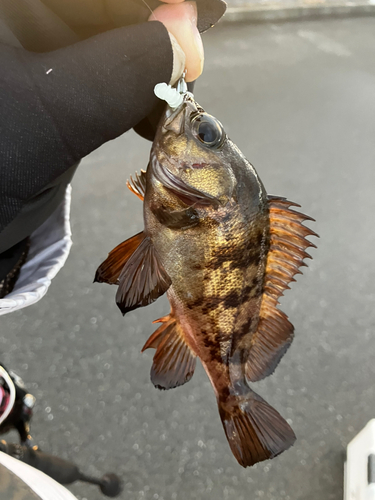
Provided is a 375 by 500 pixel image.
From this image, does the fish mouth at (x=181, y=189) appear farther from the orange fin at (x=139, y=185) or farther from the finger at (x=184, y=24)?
the finger at (x=184, y=24)

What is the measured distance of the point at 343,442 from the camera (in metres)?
1.26

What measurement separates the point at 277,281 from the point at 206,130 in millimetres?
287

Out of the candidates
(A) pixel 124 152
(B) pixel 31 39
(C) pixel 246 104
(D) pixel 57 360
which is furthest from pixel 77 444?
(C) pixel 246 104

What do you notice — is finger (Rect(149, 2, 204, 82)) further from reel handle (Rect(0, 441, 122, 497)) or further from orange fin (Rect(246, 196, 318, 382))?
reel handle (Rect(0, 441, 122, 497))

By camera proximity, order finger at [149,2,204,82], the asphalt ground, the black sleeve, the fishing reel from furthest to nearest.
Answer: the asphalt ground
the fishing reel
finger at [149,2,204,82]
the black sleeve

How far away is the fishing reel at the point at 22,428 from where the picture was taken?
0.76 metres

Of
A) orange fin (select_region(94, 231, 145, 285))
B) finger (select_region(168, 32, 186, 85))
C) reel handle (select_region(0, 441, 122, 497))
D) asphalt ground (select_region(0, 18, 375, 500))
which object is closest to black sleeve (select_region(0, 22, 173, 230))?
finger (select_region(168, 32, 186, 85))

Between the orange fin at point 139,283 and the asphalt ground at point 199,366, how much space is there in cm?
88

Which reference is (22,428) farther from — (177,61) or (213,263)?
(177,61)

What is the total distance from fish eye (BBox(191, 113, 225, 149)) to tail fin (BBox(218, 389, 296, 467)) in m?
0.43

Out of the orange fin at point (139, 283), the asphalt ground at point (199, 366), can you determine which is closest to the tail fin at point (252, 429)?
the orange fin at point (139, 283)

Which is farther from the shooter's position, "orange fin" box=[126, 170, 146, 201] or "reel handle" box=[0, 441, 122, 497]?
"reel handle" box=[0, 441, 122, 497]

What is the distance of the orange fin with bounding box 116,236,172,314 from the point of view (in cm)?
55

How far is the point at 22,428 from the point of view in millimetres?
892
